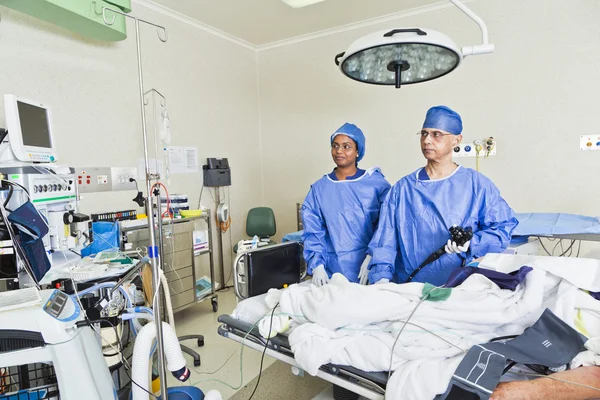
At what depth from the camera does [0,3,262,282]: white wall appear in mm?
2541

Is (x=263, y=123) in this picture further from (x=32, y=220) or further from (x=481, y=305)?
(x=481, y=305)

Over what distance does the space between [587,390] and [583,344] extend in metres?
0.14

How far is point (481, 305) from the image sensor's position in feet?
3.69

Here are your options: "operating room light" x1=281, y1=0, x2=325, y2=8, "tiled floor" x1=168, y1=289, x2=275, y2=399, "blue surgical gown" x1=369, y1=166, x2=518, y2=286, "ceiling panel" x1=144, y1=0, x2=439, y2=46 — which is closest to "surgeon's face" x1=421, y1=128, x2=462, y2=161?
"blue surgical gown" x1=369, y1=166, x2=518, y2=286

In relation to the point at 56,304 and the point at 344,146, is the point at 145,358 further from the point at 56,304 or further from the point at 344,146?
the point at 344,146

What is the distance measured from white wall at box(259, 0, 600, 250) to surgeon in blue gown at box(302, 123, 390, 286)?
1.62 meters

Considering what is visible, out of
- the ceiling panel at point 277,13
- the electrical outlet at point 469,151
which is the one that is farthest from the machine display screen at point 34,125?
the electrical outlet at point 469,151

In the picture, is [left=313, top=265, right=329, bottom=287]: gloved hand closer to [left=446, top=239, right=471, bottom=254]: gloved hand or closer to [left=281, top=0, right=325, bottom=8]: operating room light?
[left=446, top=239, right=471, bottom=254]: gloved hand

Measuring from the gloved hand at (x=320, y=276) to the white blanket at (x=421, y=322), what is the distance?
62 centimetres

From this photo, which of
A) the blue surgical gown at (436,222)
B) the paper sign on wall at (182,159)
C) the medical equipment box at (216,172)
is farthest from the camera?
the medical equipment box at (216,172)

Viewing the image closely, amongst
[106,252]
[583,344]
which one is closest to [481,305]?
[583,344]

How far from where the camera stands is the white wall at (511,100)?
3031 mm

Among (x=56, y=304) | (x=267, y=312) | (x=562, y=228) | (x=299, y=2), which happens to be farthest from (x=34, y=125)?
(x=562, y=228)

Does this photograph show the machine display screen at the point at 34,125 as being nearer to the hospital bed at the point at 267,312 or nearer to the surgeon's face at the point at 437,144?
the hospital bed at the point at 267,312
